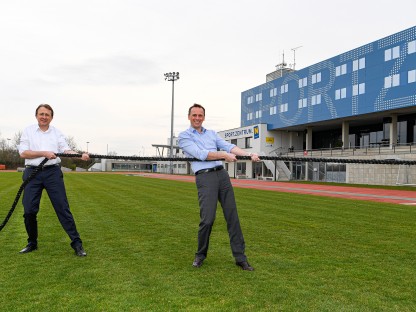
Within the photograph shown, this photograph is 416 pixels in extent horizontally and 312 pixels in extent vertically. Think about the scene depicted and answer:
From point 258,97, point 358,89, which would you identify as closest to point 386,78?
point 358,89

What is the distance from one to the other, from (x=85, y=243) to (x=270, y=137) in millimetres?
47170

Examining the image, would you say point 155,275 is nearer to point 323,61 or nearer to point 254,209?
point 254,209

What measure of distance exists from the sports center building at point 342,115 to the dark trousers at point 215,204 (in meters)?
30.6

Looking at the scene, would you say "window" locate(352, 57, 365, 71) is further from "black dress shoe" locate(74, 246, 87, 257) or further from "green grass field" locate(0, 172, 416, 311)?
"black dress shoe" locate(74, 246, 87, 257)

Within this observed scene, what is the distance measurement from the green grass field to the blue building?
28.7 meters

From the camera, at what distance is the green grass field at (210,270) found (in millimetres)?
3879

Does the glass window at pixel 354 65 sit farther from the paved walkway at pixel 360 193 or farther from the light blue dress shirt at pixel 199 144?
the light blue dress shirt at pixel 199 144

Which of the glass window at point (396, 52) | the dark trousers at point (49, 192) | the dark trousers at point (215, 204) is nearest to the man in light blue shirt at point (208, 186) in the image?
the dark trousers at point (215, 204)

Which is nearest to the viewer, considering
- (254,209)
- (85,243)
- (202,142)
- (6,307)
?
(6,307)

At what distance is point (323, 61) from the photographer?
4300 cm

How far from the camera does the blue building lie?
33.6 meters

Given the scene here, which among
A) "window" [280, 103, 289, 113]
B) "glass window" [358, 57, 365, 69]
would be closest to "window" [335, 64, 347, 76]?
"glass window" [358, 57, 365, 69]

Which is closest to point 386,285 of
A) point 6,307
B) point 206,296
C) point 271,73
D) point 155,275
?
point 206,296

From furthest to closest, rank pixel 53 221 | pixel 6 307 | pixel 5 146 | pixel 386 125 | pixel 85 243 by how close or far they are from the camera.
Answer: pixel 5 146 → pixel 386 125 → pixel 53 221 → pixel 85 243 → pixel 6 307
